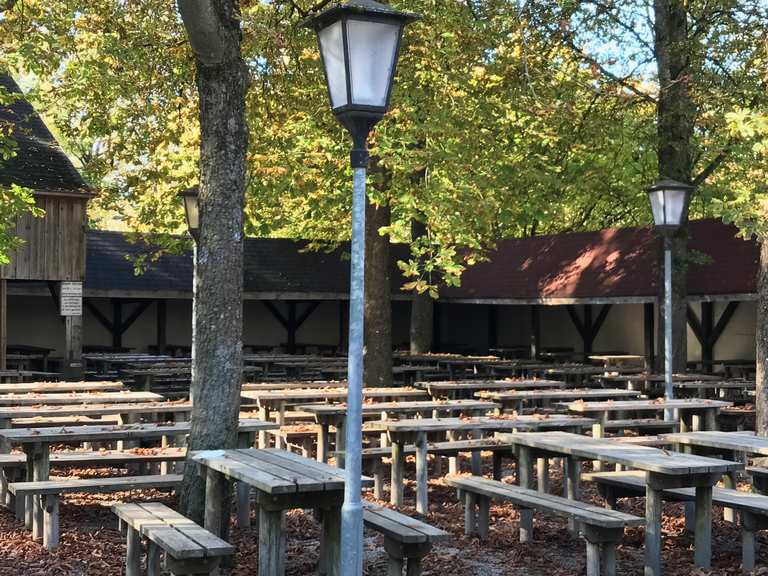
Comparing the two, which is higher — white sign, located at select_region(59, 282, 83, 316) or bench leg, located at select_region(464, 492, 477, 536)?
white sign, located at select_region(59, 282, 83, 316)

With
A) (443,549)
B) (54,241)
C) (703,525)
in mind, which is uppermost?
(54,241)

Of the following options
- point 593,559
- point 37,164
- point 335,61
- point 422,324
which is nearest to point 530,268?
point 422,324

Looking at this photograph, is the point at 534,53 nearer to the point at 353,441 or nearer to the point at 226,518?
the point at 226,518

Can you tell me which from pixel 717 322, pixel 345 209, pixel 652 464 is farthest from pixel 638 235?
pixel 652 464

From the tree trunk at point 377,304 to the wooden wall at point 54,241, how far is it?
723 cm

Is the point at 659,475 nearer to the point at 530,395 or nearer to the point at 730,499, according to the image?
the point at 730,499

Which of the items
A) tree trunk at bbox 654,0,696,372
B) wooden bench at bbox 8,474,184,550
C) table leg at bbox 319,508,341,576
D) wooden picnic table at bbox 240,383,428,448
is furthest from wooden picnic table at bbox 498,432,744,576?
tree trunk at bbox 654,0,696,372

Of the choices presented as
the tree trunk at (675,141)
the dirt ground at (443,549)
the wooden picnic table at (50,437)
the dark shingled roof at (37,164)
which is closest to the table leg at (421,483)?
the dirt ground at (443,549)

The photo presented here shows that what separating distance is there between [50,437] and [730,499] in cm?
499

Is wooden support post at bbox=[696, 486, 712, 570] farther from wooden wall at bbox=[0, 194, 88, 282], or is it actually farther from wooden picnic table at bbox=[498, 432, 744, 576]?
wooden wall at bbox=[0, 194, 88, 282]

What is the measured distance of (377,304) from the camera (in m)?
15.1

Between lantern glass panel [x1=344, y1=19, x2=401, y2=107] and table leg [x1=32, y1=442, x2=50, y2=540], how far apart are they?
4250 millimetres

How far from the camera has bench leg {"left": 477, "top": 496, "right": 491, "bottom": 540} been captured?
816cm

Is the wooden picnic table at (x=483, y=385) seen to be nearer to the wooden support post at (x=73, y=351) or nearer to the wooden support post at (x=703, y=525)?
the wooden support post at (x=703, y=525)
